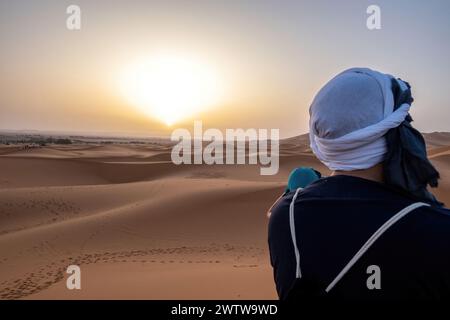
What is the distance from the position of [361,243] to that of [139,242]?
8.15 meters

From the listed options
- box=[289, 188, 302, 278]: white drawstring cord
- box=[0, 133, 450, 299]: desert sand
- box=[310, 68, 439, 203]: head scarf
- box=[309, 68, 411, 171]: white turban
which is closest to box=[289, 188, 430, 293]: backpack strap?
box=[289, 188, 302, 278]: white drawstring cord

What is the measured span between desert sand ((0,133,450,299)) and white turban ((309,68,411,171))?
3915 mm

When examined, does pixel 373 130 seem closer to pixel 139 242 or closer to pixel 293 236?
pixel 293 236

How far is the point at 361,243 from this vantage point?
125cm

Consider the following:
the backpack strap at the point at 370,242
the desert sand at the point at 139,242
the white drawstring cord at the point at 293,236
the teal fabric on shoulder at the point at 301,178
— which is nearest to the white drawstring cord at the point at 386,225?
the backpack strap at the point at 370,242

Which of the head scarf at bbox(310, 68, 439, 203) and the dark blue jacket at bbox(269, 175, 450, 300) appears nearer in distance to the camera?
the dark blue jacket at bbox(269, 175, 450, 300)

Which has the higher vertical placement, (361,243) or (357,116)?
(357,116)

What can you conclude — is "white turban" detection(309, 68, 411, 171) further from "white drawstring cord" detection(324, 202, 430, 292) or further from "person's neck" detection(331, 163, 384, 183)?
"white drawstring cord" detection(324, 202, 430, 292)

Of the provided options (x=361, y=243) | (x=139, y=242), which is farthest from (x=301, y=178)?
(x=139, y=242)

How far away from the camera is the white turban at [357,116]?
4.49ft

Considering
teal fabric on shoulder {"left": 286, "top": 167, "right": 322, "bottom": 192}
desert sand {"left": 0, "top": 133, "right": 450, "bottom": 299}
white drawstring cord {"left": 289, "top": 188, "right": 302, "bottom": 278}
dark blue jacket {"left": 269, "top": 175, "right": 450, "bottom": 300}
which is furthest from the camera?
desert sand {"left": 0, "top": 133, "right": 450, "bottom": 299}

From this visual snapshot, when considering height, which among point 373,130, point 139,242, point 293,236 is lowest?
point 139,242

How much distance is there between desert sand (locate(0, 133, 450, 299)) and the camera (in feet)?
18.1
